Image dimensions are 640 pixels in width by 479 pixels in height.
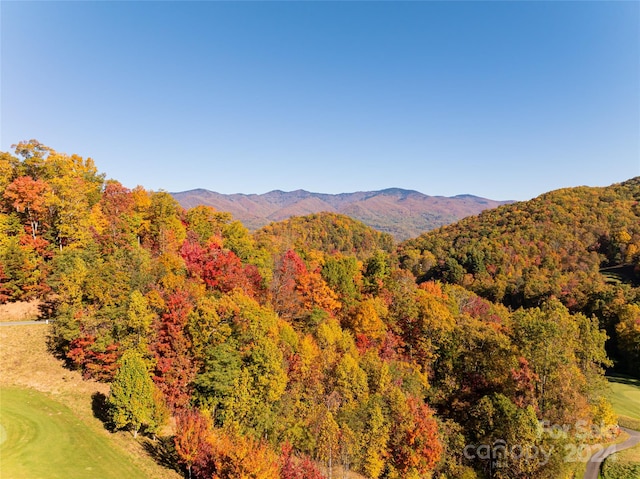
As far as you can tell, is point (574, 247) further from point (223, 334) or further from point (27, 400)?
point (27, 400)

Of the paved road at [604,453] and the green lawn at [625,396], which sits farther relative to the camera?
the green lawn at [625,396]

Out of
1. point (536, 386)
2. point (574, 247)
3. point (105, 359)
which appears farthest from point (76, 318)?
point (574, 247)

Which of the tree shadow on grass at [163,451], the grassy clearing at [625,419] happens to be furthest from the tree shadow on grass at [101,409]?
the grassy clearing at [625,419]

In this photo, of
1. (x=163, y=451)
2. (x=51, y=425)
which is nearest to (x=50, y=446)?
(x=51, y=425)

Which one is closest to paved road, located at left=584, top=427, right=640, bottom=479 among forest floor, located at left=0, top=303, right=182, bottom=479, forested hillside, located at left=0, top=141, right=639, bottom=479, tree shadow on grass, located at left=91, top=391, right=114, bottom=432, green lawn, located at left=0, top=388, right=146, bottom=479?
forested hillside, located at left=0, top=141, right=639, bottom=479

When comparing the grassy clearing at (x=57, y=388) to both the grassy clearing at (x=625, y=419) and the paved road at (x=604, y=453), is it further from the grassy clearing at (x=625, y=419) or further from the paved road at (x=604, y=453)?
the grassy clearing at (x=625, y=419)

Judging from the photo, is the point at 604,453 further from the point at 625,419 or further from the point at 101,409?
the point at 101,409
